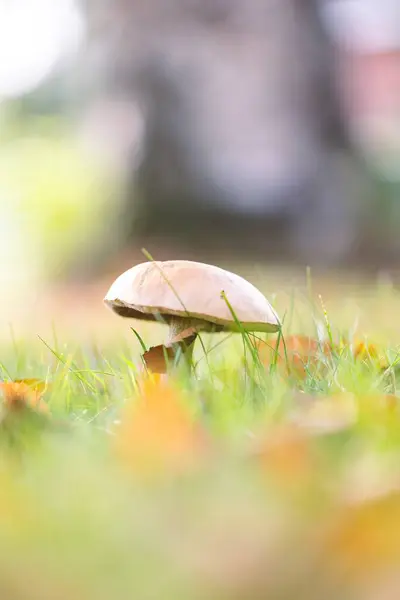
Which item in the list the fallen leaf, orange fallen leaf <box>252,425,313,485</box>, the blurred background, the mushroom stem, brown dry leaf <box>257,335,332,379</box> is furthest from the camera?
the blurred background

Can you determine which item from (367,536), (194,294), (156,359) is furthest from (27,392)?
(367,536)

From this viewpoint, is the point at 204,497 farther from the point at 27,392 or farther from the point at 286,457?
the point at 27,392

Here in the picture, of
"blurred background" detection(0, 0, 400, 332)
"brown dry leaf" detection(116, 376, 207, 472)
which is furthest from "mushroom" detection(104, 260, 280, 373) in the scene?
"blurred background" detection(0, 0, 400, 332)

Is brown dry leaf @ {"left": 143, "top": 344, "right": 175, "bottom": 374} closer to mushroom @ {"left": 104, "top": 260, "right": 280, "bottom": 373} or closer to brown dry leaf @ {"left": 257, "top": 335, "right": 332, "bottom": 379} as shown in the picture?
mushroom @ {"left": 104, "top": 260, "right": 280, "bottom": 373}

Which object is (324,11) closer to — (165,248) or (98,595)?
(165,248)

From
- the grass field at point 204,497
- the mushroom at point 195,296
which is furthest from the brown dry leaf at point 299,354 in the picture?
the grass field at point 204,497

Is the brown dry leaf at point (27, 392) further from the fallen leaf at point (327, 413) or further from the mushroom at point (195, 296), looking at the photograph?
the fallen leaf at point (327, 413)

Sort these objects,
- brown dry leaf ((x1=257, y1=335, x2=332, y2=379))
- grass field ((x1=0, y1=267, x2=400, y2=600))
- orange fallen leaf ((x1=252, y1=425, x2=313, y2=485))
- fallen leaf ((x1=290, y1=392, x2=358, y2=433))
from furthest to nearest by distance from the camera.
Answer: brown dry leaf ((x1=257, y1=335, x2=332, y2=379))
fallen leaf ((x1=290, y1=392, x2=358, y2=433))
orange fallen leaf ((x1=252, y1=425, x2=313, y2=485))
grass field ((x1=0, y1=267, x2=400, y2=600))
